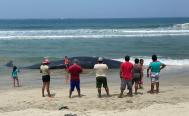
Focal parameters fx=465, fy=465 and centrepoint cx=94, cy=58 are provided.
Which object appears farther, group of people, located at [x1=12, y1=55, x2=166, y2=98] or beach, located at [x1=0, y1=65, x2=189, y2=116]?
group of people, located at [x1=12, y1=55, x2=166, y2=98]

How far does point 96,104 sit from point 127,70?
188cm

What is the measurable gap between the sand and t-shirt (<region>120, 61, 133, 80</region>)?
29.7 inches

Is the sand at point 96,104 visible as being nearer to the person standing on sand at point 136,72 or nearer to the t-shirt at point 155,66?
the person standing on sand at point 136,72

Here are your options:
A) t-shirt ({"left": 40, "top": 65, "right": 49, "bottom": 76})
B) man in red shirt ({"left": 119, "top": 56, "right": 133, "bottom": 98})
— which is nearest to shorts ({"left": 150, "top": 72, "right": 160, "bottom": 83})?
man in red shirt ({"left": 119, "top": 56, "right": 133, "bottom": 98})

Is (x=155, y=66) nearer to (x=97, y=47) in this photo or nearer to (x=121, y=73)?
(x=121, y=73)

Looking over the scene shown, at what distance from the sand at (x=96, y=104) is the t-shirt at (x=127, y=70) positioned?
2.48 ft

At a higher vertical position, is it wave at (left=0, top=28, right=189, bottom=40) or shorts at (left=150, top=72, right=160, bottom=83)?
shorts at (left=150, top=72, right=160, bottom=83)

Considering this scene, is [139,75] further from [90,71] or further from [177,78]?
[90,71]

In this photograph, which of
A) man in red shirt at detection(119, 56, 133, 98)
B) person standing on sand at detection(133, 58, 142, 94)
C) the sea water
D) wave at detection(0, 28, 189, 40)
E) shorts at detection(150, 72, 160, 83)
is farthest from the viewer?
wave at detection(0, 28, 189, 40)

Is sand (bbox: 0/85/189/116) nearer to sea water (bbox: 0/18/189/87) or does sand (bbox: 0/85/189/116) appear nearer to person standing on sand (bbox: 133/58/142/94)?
person standing on sand (bbox: 133/58/142/94)

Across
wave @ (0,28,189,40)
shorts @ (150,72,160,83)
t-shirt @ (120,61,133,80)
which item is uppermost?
t-shirt @ (120,61,133,80)

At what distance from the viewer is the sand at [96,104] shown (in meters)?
13.5

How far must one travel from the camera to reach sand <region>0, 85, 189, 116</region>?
1353 centimetres

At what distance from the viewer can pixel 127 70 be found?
16219 millimetres
